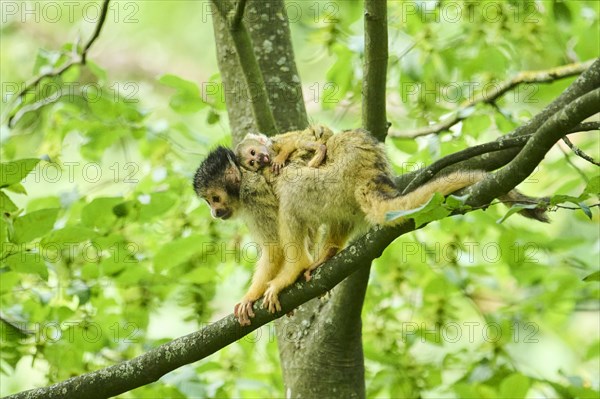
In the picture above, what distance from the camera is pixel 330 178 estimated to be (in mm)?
3809

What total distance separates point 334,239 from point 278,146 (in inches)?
24.3

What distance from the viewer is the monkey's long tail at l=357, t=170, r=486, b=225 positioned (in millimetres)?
3025

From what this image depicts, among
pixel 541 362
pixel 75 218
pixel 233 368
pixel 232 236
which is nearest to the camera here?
pixel 75 218

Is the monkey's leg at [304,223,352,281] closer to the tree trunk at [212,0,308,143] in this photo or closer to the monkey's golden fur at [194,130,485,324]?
the monkey's golden fur at [194,130,485,324]

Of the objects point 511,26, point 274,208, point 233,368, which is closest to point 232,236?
point 233,368

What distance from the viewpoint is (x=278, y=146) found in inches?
164

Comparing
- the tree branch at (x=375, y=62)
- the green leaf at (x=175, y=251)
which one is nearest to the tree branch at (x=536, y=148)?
the tree branch at (x=375, y=62)

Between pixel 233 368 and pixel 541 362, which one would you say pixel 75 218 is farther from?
pixel 541 362

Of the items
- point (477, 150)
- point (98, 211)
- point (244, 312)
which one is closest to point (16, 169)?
point (98, 211)

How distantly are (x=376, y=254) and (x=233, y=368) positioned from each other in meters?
2.20

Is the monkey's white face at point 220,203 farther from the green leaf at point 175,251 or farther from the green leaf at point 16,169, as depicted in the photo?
the green leaf at point 16,169

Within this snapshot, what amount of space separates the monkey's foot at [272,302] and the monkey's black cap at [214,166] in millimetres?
963

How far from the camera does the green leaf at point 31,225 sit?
3.41 meters

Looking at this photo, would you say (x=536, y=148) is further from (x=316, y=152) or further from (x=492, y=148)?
(x=316, y=152)
